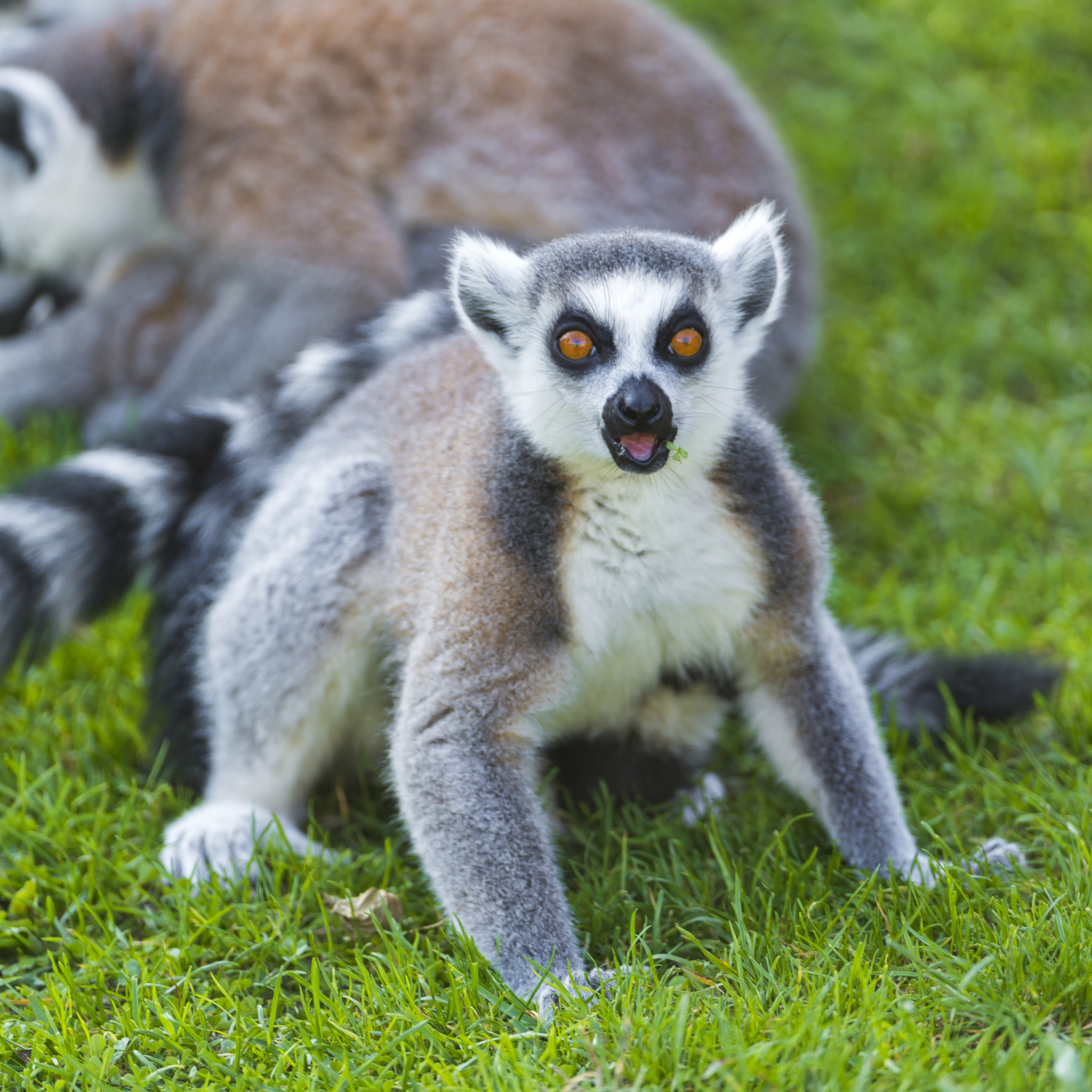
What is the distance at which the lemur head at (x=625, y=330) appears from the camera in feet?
7.95

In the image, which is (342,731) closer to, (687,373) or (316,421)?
(316,421)

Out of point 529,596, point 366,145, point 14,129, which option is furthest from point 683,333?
point 14,129

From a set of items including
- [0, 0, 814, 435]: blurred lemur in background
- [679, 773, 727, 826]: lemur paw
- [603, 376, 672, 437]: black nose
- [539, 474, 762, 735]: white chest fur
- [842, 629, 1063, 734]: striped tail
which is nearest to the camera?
[603, 376, 672, 437]: black nose

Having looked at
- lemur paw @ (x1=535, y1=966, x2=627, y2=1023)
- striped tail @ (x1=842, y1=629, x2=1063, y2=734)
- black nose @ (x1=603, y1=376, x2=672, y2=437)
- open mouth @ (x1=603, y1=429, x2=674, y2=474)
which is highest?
black nose @ (x1=603, y1=376, x2=672, y2=437)

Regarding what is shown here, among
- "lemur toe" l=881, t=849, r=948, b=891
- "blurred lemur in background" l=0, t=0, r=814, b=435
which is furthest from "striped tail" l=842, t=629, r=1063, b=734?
"blurred lemur in background" l=0, t=0, r=814, b=435

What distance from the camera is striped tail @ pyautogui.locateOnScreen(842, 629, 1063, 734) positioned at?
3.21 meters

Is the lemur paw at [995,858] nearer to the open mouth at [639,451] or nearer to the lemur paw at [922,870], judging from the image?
the lemur paw at [922,870]

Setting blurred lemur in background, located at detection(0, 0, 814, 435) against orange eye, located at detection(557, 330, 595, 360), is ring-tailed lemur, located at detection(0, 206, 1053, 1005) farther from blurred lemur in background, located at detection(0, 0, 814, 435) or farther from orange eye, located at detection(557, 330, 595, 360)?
blurred lemur in background, located at detection(0, 0, 814, 435)

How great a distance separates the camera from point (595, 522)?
2.60 metres

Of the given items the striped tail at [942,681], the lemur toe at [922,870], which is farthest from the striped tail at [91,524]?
the lemur toe at [922,870]

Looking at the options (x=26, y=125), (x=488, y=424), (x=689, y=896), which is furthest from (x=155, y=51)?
(x=689, y=896)

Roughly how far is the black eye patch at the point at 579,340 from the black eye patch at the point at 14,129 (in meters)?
3.69

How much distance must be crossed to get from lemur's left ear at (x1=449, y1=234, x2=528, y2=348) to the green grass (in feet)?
3.98

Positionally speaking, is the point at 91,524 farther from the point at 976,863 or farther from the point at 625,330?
the point at 976,863
